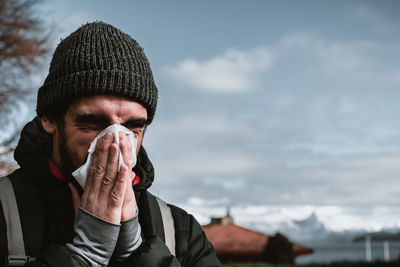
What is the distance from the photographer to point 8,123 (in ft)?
36.5

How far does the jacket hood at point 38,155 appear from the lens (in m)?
2.32

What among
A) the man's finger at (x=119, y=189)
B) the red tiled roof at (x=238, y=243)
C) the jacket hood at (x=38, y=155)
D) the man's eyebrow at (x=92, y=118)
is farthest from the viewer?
the red tiled roof at (x=238, y=243)

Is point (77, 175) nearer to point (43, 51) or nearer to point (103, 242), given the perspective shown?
point (103, 242)

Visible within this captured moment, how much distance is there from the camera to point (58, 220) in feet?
7.23

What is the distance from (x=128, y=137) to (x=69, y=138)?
354 millimetres

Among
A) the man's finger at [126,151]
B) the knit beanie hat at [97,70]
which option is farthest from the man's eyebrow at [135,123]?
the man's finger at [126,151]

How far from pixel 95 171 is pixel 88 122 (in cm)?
32

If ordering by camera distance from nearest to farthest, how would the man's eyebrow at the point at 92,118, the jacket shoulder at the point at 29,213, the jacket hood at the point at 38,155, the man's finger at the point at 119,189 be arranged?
the man's finger at the point at 119,189 < the jacket shoulder at the point at 29,213 < the man's eyebrow at the point at 92,118 < the jacket hood at the point at 38,155

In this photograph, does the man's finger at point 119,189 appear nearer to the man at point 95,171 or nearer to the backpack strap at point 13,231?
the man at point 95,171

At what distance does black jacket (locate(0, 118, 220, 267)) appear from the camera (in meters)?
2.00

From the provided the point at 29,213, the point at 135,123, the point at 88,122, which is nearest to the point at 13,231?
the point at 29,213

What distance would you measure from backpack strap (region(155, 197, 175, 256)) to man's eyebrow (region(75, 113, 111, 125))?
0.62 m

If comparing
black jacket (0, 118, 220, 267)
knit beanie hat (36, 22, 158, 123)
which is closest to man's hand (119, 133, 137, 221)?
black jacket (0, 118, 220, 267)

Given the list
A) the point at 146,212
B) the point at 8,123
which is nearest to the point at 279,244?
the point at 8,123
